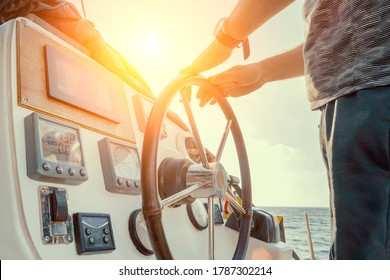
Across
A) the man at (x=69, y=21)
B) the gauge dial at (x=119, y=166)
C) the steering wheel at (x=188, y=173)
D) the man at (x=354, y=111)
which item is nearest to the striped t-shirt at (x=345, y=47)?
the man at (x=354, y=111)

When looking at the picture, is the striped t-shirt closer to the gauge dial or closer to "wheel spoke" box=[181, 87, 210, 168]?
"wheel spoke" box=[181, 87, 210, 168]

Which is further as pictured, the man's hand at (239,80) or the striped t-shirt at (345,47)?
the man's hand at (239,80)

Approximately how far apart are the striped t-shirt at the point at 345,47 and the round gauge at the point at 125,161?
1.59 ft

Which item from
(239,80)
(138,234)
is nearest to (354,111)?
(239,80)

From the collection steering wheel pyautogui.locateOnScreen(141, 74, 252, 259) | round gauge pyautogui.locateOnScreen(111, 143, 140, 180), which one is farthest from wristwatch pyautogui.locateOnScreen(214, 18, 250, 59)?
round gauge pyautogui.locateOnScreen(111, 143, 140, 180)

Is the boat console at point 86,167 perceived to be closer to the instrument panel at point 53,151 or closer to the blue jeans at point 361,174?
the instrument panel at point 53,151

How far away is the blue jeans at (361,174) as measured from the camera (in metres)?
0.47

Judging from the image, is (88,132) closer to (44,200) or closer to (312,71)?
(44,200)

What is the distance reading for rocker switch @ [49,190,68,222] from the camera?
0.64 metres

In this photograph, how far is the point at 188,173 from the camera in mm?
724

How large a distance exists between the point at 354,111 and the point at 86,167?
57 cm

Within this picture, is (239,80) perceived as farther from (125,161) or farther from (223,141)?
(125,161)
